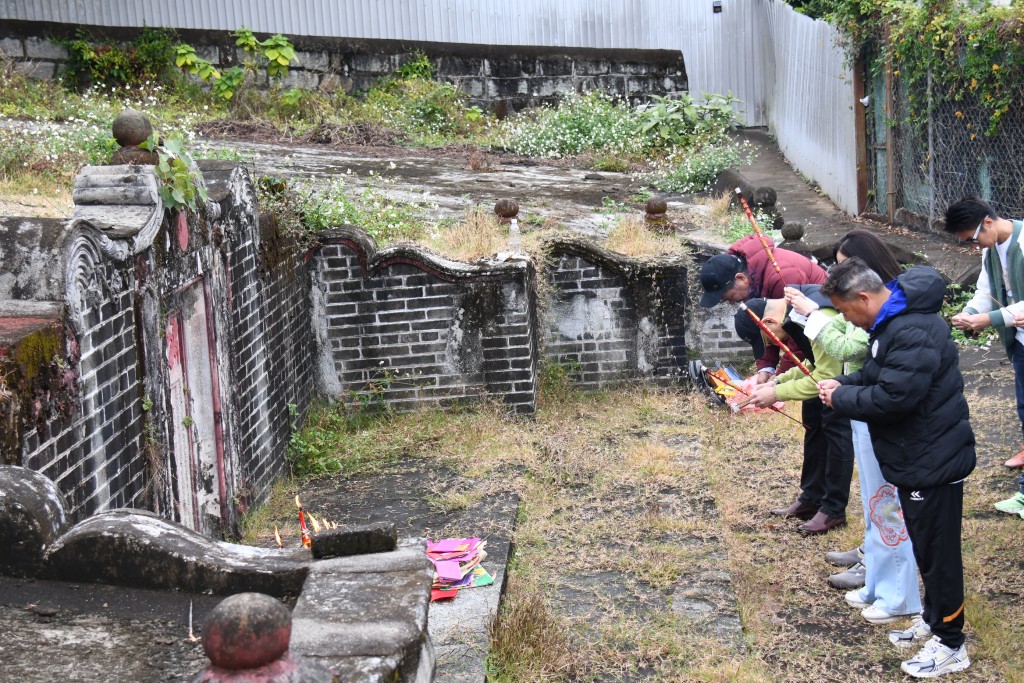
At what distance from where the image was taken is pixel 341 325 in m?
8.64

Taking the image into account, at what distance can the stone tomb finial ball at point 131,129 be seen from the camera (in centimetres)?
546

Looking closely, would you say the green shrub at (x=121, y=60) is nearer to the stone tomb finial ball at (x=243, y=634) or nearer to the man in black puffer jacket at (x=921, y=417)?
the man in black puffer jacket at (x=921, y=417)

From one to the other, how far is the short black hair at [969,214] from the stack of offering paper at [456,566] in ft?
10.5

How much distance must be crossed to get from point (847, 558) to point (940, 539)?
1.38 meters

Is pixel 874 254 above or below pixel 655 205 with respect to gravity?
below

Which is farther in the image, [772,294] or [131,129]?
[772,294]

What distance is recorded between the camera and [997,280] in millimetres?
6211

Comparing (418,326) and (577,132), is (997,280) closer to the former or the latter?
(418,326)

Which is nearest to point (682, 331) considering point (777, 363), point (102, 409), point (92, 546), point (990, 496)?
point (777, 363)

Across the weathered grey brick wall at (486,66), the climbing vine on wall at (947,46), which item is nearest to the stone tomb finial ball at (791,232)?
the climbing vine on wall at (947,46)

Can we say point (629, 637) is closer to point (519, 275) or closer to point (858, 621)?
point (858, 621)

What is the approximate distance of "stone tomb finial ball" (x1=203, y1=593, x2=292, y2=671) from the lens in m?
1.88

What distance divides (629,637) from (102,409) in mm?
2697

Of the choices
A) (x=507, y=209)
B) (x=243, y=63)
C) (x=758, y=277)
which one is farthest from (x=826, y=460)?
(x=243, y=63)
